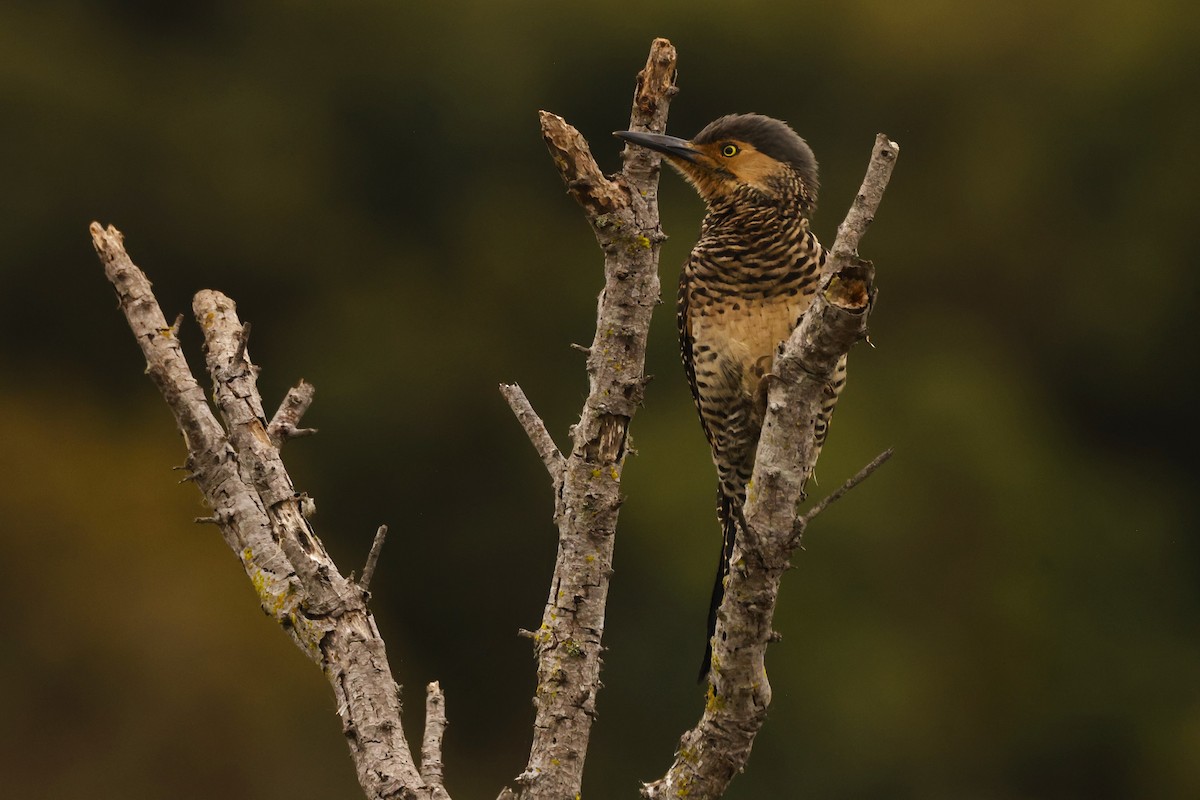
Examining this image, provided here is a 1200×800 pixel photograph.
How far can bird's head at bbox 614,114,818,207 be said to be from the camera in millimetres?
4344

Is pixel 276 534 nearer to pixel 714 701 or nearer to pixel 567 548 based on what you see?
pixel 567 548

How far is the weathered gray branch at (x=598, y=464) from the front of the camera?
315cm

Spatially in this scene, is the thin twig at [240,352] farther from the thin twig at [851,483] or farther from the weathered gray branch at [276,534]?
the thin twig at [851,483]

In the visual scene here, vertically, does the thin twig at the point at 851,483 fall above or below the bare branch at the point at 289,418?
below

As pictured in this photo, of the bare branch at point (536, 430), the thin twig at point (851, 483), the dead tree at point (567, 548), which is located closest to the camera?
the thin twig at point (851, 483)

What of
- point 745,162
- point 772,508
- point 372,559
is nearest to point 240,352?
point 372,559

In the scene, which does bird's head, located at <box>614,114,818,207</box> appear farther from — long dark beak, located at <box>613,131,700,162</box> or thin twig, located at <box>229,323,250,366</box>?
thin twig, located at <box>229,323,250,366</box>

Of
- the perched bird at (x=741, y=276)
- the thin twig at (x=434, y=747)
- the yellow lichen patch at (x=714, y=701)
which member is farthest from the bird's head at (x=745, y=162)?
the thin twig at (x=434, y=747)

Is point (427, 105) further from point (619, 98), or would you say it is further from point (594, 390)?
point (594, 390)

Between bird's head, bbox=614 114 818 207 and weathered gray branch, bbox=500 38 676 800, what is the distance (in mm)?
1093

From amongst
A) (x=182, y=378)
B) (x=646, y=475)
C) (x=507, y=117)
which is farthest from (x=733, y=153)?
(x=507, y=117)

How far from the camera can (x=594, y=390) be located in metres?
3.18

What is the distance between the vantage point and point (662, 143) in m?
3.54

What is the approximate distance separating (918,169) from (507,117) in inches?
110
